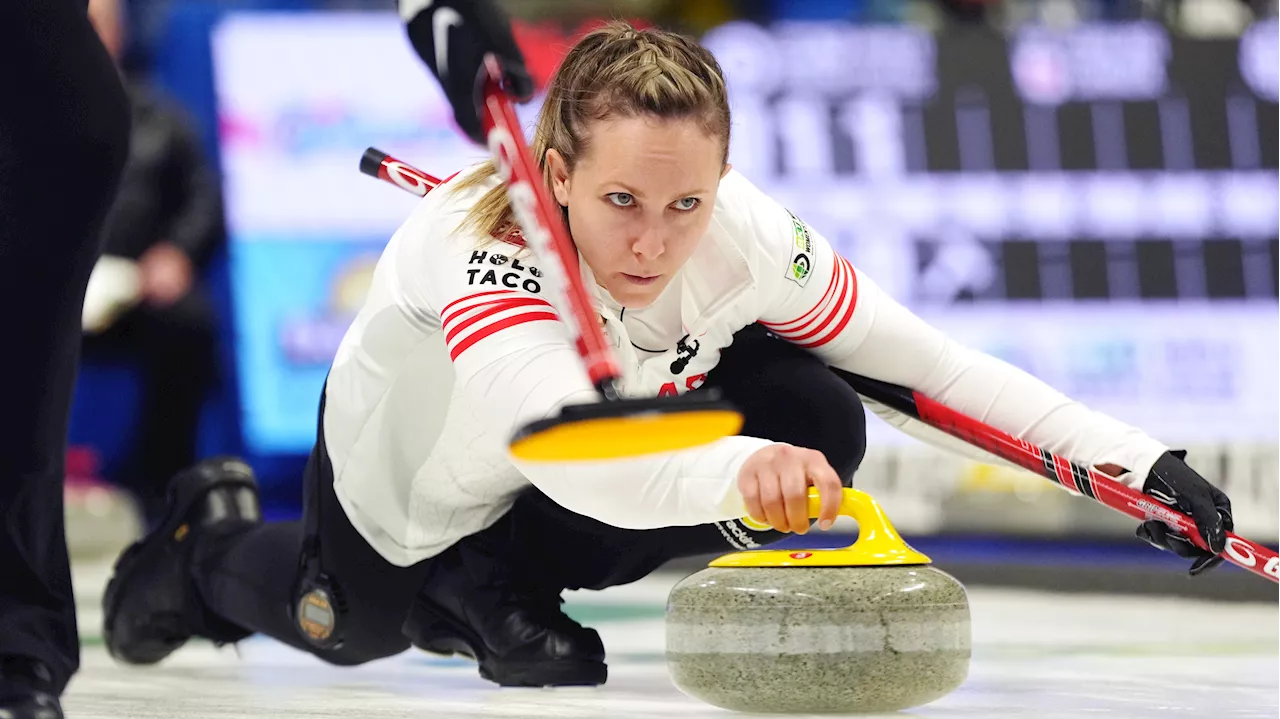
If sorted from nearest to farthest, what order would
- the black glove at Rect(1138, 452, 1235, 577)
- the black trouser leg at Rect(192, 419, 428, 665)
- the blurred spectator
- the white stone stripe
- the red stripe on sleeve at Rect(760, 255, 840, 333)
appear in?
the white stone stripe → the black glove at Rect(1138, 452, 1235, 577) → the red stripe on sleeve at Rect(760, 255, 840, 333) → the black trouser leg at Rect(192, 419, 428, 665) → the blurred spectator

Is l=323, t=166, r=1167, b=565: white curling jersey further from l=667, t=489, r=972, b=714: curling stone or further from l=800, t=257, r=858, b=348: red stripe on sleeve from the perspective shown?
l=667, t=489, r=972, b=714: curling stone

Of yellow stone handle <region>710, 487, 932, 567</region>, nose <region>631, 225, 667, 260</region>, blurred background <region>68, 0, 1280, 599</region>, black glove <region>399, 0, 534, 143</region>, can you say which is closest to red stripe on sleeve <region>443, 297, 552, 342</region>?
nose <region>631, 225, 667, 260</region>

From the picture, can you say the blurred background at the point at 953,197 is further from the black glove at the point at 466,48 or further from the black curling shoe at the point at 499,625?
the black glove at the point at 466,48

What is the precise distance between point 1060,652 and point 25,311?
1.75 metres

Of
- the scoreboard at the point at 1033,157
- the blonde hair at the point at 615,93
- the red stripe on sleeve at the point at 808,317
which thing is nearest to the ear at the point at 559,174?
the blonde hair at the point at 615,93

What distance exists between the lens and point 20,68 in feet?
5.60

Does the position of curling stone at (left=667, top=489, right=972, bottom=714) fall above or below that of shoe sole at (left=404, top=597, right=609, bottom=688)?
above

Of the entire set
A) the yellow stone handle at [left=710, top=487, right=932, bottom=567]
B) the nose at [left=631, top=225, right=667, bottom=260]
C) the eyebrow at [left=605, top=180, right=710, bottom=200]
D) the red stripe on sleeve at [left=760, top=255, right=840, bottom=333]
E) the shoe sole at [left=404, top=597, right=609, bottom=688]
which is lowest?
the shoe sole at [left=404, top=597, right=609, bottom=688]

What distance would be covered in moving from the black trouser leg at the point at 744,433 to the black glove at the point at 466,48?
2.44 ft

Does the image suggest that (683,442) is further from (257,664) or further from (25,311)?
(257,664)

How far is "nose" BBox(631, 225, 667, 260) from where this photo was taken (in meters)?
1.92

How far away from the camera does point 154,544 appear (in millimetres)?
2861

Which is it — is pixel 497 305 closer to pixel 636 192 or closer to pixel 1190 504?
pixel 636 192

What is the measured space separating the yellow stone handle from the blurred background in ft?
8.24
